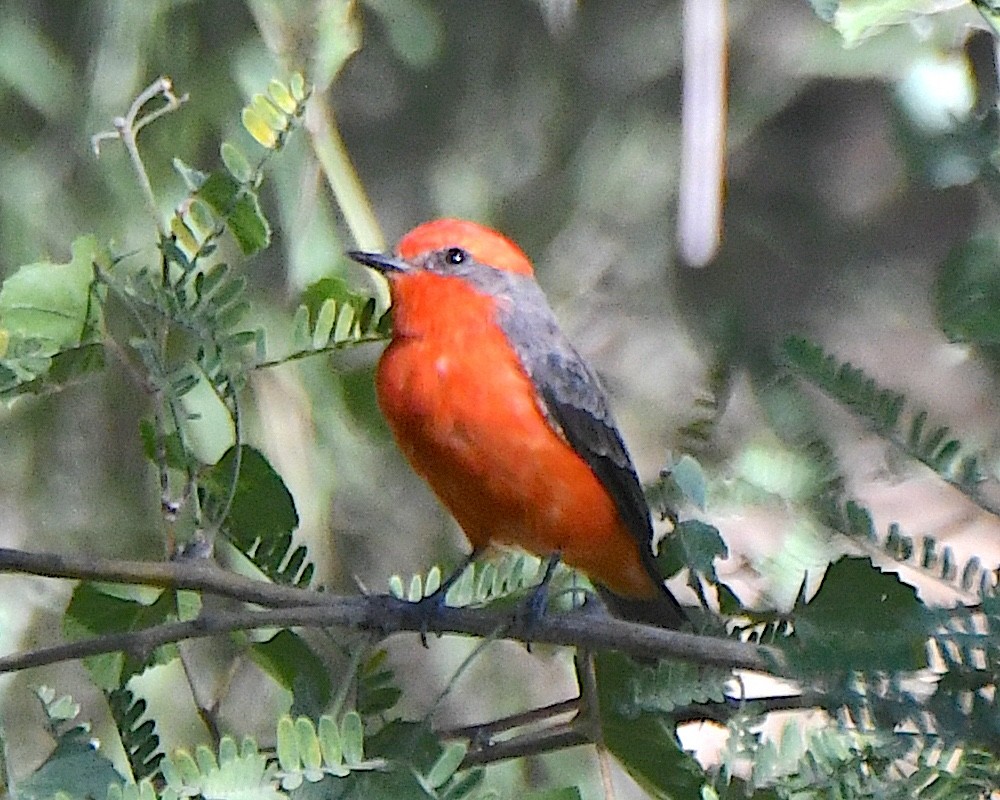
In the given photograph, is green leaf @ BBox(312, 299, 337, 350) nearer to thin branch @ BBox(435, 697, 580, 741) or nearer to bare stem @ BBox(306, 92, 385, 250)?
thin branch @ BBox(435, 697, 580, 741)

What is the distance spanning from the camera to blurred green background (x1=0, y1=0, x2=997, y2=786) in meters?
2.41

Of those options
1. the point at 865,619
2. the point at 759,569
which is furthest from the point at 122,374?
the point at 865,619

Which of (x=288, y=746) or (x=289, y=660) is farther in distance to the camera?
(x=289, y=660)

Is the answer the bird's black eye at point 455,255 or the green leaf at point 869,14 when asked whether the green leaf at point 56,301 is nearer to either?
the green leaf at point 869,14

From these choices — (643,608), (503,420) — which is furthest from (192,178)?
(643,608)

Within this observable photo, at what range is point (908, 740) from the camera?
133cm

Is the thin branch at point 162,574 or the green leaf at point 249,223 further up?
the green leaf at point 249,223

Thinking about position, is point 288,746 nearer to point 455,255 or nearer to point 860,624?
point 860,624

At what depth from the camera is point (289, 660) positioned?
1.75 metres

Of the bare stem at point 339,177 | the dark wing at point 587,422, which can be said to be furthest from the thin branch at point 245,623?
the bare stem at point 339,177

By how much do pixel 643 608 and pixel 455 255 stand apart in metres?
0.69

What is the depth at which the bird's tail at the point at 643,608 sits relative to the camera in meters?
2.51

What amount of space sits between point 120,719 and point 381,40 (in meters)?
2.32

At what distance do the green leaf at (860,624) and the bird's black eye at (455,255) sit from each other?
1.24 metres
